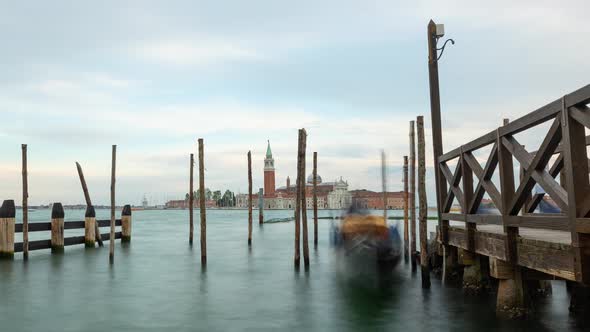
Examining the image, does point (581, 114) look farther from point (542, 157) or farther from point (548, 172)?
point (548, 172)

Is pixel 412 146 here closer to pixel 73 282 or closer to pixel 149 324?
pixel 149 324

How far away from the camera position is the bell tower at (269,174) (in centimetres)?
16550

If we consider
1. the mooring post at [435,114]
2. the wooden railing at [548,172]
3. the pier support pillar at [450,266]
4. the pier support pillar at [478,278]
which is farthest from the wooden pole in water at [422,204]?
the wooden railing at [548,172]

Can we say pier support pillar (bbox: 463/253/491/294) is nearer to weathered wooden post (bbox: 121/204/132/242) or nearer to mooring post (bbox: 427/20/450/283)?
mooring post (bbox: 427/20/450/283)

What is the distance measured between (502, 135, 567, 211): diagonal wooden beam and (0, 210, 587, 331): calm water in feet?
10.2

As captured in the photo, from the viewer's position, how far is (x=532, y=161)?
216 inches

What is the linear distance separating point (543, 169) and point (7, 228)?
16517 millimetres

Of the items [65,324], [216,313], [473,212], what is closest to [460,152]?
[473,212]

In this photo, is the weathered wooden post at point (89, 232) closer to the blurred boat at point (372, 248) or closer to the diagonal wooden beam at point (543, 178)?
the blurred boat at point (372, 248)

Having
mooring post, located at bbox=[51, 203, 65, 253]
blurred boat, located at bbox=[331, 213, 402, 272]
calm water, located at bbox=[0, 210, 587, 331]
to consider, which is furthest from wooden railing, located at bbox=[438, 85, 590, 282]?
mooring post, located at bbox=[51, 203, 65, 253]

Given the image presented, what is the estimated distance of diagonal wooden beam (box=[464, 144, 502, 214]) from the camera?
22.9 ft

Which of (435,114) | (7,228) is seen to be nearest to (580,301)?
(435,114)

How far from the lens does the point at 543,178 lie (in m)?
5.34

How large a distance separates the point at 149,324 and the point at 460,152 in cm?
610
